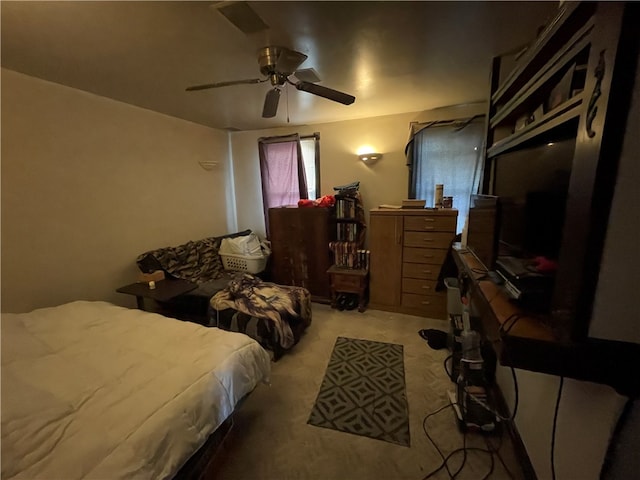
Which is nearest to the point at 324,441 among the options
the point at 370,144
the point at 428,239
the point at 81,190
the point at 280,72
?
the point at 428,239

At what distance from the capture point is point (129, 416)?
1.01 m

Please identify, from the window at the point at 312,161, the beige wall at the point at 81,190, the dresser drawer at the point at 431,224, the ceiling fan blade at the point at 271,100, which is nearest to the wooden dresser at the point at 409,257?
the dresser drawer at the point at 431,224

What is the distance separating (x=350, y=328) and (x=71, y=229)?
2.74m

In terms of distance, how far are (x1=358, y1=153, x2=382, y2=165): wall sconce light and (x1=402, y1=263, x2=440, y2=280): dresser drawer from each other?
1.43 meters

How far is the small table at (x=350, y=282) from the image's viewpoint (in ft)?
10.3

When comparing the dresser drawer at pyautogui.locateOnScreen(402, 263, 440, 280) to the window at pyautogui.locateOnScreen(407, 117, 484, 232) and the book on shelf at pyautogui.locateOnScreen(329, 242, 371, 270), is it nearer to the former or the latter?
the book on shelf at pyautogui.locateOnScreen(329, 242, 371, 270)

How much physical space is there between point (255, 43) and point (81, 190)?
6.80 feet

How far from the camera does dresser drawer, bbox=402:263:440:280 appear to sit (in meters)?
2.89

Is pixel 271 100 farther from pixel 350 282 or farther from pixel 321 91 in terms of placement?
pixel 350 282

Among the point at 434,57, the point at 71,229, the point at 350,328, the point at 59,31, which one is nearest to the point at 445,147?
the point at 434,57

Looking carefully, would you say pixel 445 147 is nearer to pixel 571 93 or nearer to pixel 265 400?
pixel 571 93

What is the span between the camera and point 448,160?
10.4 feet

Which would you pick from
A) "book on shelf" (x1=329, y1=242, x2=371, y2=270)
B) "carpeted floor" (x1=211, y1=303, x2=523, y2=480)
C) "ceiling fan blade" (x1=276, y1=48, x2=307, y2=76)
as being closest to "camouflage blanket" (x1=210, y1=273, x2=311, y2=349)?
"carpeted floor" (x1=211, y1=303, x2=523, y2=480)

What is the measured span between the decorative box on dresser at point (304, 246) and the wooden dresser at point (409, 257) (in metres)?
0.56
